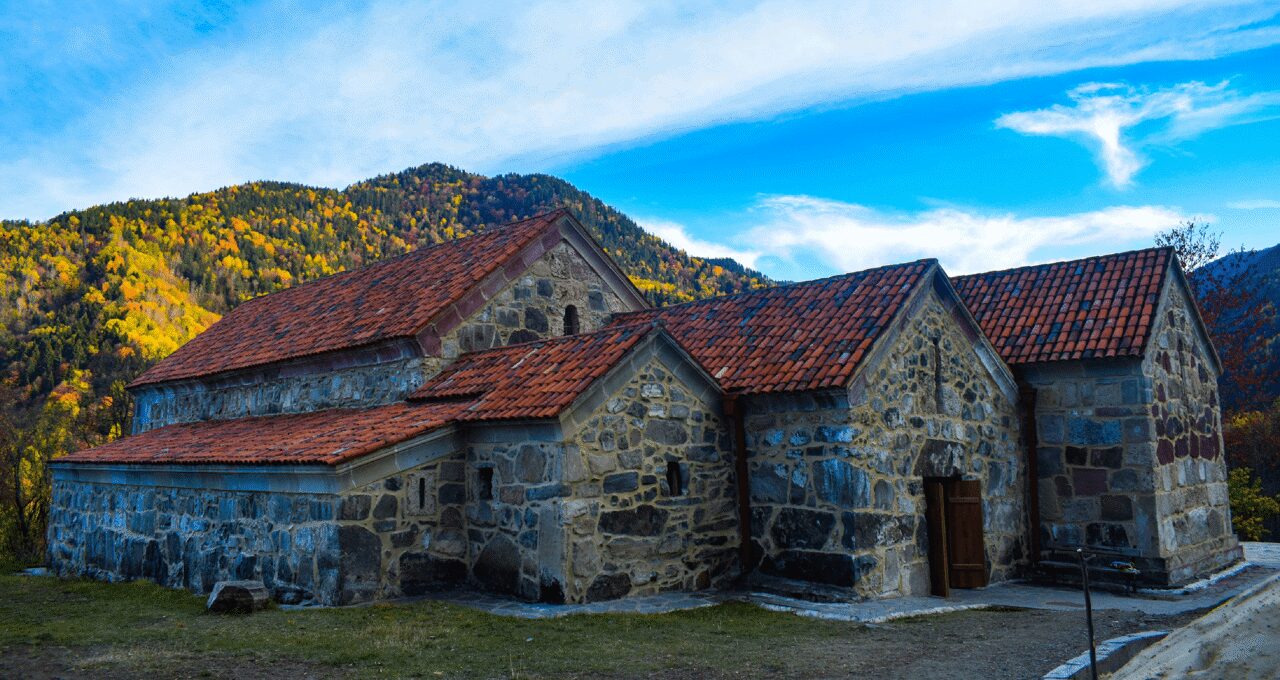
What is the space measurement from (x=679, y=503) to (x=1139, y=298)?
7.60 meters

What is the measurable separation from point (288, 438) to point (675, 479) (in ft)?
16.7

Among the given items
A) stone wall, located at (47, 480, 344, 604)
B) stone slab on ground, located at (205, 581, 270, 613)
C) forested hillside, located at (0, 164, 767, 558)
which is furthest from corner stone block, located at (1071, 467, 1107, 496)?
forested hillside, located at (0, 164, 767, 558)

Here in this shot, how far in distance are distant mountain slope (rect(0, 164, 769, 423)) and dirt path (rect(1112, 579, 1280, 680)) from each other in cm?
3773

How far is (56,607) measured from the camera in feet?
34.6

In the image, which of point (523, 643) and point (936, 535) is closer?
point (523, 643)

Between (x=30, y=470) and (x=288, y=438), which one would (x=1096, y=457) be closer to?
(x=288, y=438)

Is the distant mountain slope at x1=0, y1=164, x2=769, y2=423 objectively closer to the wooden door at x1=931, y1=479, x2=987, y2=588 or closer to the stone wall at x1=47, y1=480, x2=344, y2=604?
the stone wall at x1=47, y1=480, x2=344, y2=604

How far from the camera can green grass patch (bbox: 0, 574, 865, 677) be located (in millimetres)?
6875

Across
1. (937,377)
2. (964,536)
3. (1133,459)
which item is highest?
(937,377)

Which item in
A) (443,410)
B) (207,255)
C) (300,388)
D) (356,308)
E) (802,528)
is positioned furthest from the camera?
(207,255)

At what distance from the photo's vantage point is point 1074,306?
44.1 feet

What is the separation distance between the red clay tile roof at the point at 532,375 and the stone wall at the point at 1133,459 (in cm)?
654

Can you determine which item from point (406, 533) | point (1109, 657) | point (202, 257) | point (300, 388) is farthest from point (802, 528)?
point (202, 257)

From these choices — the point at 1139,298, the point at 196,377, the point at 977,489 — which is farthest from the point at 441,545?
the point at 1139,298
